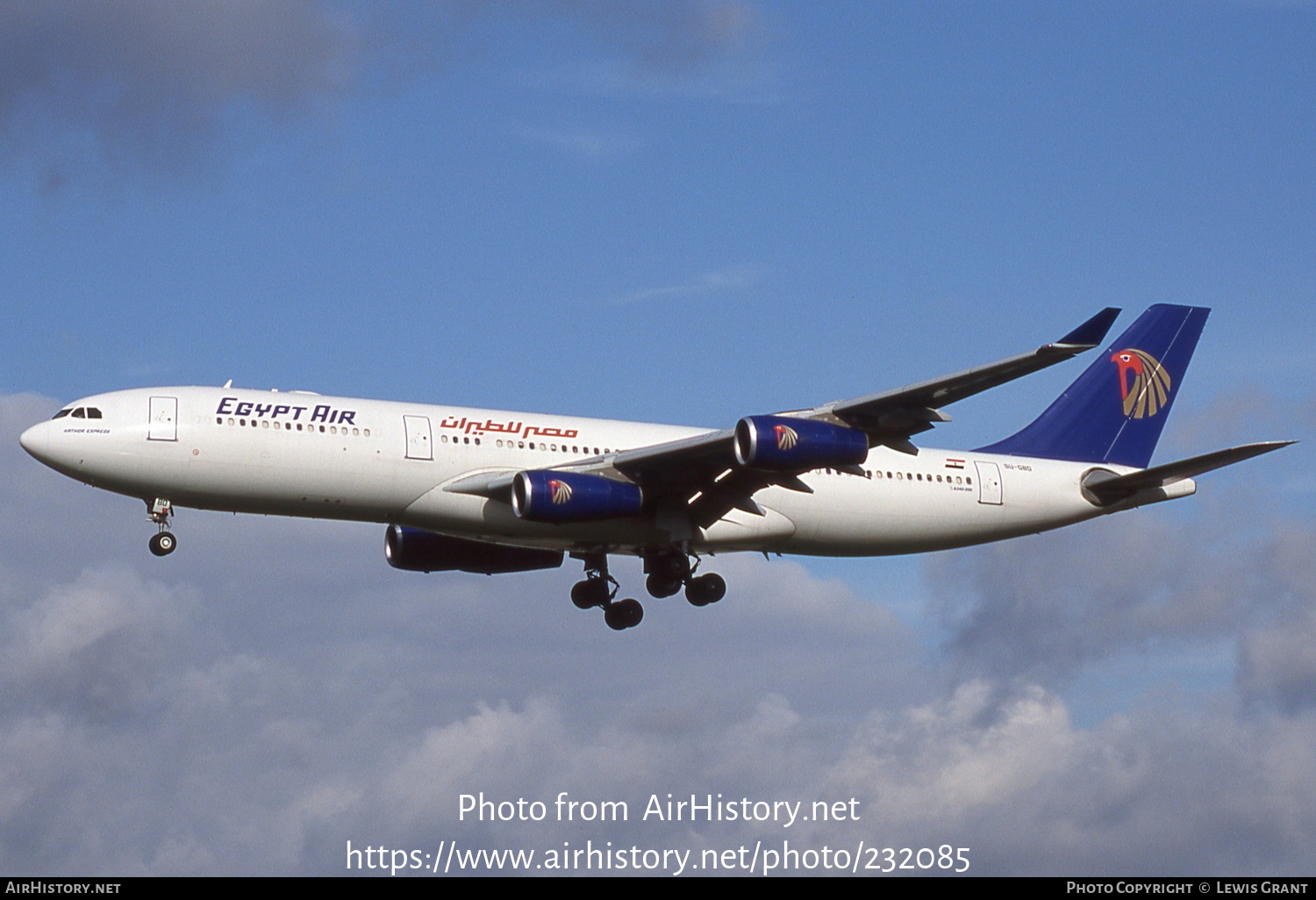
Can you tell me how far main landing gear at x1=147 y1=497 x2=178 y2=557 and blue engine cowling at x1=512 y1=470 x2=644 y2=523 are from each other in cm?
837

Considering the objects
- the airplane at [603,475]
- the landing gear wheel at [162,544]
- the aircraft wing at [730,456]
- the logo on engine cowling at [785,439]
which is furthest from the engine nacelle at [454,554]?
the logo on engine cowling at [785,439]

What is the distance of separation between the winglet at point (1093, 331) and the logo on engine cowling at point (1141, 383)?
59.9 feet

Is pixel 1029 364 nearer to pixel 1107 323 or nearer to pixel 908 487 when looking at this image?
pixel 1107 323

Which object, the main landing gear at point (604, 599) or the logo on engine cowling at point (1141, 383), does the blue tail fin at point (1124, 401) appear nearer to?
the logo on engine cowling at point (1141, 383)

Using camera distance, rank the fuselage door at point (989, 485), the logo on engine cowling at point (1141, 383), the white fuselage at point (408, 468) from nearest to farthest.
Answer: the white fuselage at point (408, 468) → the fuselage door at point (989, 485) → the logo on engine cowling at point (1141, 383)

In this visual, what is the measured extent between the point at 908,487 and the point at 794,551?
360 centimetres

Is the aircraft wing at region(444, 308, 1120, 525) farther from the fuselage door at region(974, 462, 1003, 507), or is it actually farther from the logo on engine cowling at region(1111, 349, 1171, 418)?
the logo on engine cowling at region(1111, 349, 1171, 418)

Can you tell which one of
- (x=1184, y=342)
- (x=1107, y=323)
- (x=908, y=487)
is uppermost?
(x=1184, y=342)

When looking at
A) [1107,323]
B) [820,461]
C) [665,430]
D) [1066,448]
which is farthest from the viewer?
[1066,448]

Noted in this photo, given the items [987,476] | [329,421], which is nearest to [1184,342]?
[987,476]

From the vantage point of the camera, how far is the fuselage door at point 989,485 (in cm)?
4938

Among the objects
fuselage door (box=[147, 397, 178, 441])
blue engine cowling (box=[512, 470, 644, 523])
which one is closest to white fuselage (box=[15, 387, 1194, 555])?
fuselage door (box=[147, 397, 178, 441])

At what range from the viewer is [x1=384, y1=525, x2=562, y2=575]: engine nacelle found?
161 ft

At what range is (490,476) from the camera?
43.7 m
